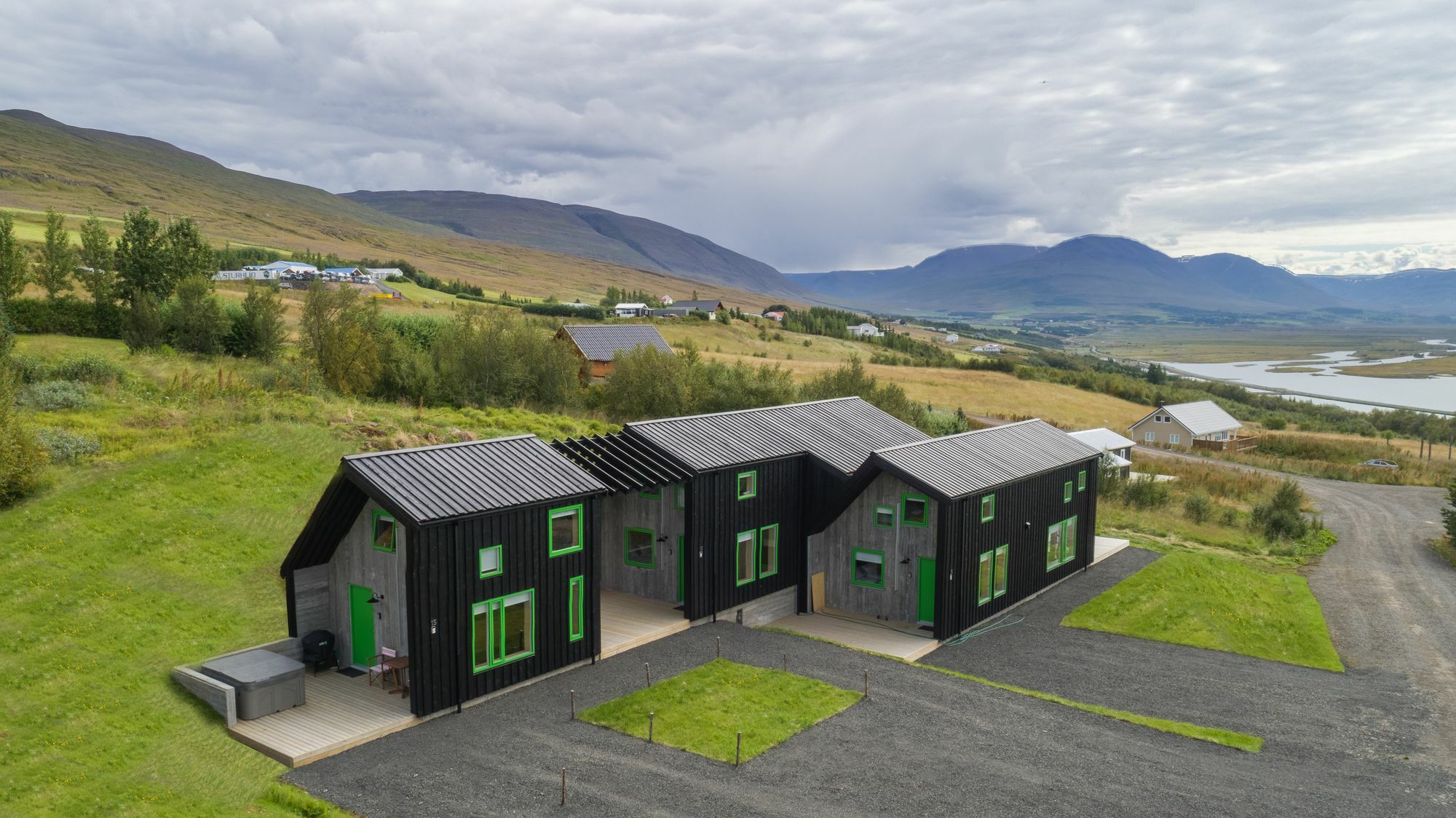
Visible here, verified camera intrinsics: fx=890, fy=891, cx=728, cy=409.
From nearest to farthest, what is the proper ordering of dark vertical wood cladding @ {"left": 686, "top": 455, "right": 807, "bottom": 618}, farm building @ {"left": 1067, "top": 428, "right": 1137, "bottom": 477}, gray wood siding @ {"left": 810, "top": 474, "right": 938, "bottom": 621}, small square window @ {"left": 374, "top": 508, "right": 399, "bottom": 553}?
small square window @ {"left": 374, "top": 508, "right": 399, "bottom": 553} → dark vertical wood cladding @ {"left": 686, "top": 455, "right": 807, "bottom": 618} → gray wood siding @ {"left": 810, "top": 474, "right": 938, "bottom": 621} → farm building @ {"left": 1067, "top": 428, "right": 1137, "bottom": 477}

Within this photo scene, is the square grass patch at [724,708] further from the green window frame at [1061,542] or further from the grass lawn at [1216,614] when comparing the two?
the green window frame at [1061,542]

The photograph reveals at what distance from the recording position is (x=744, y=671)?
16.0 meters

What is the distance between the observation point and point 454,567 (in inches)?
543

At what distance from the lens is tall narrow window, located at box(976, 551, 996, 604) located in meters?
20.1

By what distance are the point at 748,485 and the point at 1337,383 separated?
507ft

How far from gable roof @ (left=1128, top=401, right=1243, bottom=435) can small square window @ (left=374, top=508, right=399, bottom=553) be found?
199 ft

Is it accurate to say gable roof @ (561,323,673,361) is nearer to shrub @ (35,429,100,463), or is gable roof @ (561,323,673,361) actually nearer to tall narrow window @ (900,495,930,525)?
tall narrow window @ (900,495,930,525)

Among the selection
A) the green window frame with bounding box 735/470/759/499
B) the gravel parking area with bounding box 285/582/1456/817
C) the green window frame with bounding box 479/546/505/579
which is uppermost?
the green window frame with bounding box 735/470/759/499

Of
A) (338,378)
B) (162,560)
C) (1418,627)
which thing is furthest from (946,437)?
(338,378)

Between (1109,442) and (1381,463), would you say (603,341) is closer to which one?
(1109,442)

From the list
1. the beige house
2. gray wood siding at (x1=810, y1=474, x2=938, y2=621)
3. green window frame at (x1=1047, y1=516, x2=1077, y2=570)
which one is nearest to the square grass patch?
gray wood siding at (x1=810, y1=474, x2=938, y2=621)

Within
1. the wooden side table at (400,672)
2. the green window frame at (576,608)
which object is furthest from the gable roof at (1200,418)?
the wooden side table at (400,672)

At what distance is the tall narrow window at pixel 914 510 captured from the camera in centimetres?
1952

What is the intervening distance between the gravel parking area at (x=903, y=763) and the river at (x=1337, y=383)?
358ft
